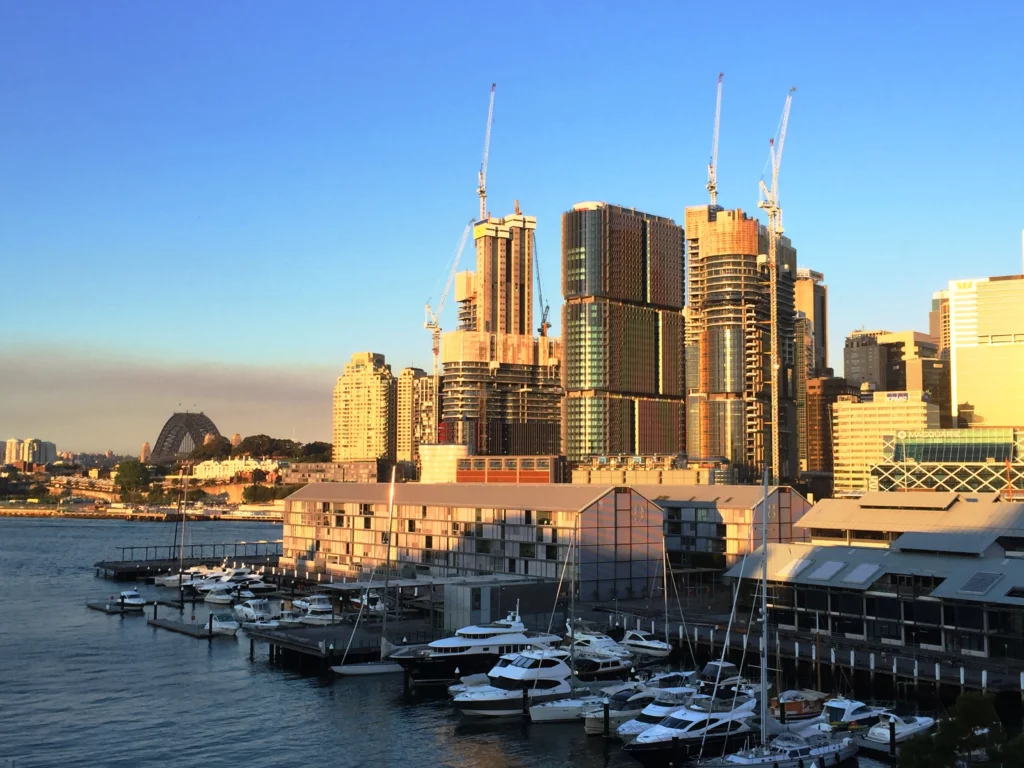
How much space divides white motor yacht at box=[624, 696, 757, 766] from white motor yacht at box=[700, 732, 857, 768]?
2.07 meters

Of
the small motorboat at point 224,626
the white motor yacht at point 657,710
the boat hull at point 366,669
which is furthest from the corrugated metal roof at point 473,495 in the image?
the white motor yacht at point 657,710

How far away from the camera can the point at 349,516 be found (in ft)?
365

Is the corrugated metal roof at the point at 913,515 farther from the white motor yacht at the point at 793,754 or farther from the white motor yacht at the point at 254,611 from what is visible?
the white motor yacht at the point at 254,611

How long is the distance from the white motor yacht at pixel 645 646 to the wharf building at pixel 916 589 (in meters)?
8.76

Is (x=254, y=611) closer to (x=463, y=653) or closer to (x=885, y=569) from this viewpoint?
(x=463, y=653)

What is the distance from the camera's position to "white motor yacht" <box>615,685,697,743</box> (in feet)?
171

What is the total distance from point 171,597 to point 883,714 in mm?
83304

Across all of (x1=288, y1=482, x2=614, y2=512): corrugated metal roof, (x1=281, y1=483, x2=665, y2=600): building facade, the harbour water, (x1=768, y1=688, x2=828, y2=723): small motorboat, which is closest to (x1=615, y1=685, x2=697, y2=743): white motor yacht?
the harbour water

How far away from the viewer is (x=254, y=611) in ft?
299

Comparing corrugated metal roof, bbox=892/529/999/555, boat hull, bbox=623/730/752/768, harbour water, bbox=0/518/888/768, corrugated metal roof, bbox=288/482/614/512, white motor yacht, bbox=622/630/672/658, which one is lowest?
harbour water, bbox=0/518/888/768

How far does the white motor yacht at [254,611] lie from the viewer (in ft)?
294

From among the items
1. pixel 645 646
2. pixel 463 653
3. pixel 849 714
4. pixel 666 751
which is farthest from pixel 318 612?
pixel 849 714

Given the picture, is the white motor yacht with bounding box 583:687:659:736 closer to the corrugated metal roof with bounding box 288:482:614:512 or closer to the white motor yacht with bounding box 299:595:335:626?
the corrugated metal roof with bounding box 288:482:614:512

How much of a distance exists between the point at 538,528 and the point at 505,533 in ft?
14.5
